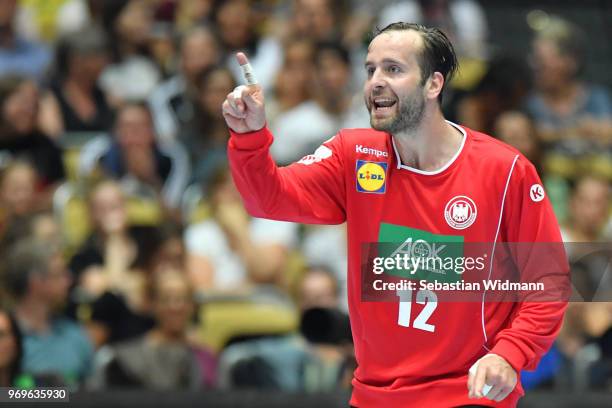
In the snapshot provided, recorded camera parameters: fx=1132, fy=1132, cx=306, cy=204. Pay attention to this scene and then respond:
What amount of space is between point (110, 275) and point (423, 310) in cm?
374

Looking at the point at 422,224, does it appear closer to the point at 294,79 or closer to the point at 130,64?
the point at 294,79

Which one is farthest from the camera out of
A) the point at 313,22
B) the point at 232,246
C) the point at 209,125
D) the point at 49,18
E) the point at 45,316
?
the point at 49,18

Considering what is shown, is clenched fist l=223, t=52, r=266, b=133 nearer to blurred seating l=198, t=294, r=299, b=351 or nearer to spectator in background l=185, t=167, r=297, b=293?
blurred seating l=198, t=294, r=299, b=351

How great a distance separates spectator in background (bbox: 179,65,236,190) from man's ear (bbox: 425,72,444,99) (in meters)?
4.03

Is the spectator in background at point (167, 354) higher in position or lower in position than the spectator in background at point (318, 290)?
lower

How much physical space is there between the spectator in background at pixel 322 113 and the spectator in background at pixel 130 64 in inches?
45.6

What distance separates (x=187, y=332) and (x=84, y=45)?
2.74 metres

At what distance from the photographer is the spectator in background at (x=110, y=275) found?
7.01 metres

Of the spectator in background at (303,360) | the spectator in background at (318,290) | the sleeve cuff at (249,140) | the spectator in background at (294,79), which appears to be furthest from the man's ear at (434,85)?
the spectator in background at (294,79)

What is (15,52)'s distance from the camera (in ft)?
28.9

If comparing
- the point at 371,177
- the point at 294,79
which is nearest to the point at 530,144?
the point at 294,79

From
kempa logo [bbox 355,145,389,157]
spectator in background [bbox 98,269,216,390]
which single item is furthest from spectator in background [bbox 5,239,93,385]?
kempa logo [bbox 355,145,389,157]

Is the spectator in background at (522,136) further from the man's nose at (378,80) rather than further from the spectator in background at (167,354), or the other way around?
the man's nose at (378,80)

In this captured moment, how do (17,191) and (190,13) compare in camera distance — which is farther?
(190,13)
